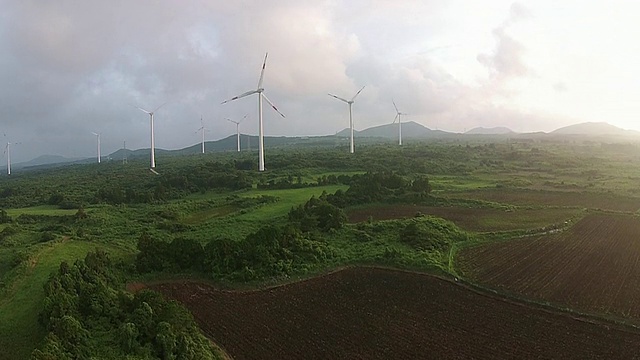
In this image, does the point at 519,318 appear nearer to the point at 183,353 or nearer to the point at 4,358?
the point at 183,353

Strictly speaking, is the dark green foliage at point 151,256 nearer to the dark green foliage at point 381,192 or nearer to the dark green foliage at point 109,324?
the dark green foliage at point 109,324

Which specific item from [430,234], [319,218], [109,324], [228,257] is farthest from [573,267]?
[109,324]

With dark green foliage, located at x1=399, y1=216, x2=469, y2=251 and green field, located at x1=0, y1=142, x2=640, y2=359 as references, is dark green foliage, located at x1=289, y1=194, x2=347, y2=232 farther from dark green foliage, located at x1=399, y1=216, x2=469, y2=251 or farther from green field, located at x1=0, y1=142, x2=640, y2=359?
dark green foliage, located at x1=399, y1=216, x2=469, y2=251

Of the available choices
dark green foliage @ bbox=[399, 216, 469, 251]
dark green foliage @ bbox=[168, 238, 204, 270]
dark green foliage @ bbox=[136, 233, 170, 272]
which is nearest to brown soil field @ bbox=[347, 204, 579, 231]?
dark green foliage @ bbox=[399, 216, 469, 251]

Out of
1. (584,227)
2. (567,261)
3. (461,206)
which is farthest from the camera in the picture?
(461,206)

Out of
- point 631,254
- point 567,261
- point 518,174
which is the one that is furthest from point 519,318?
point 518,174

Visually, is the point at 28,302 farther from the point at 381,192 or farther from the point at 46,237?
the point at 381,192
